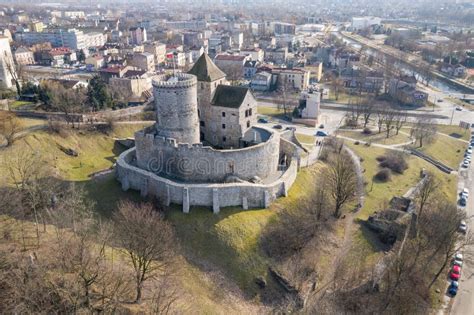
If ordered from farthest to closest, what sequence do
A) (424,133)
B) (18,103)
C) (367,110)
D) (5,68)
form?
(367,110)
(5,68)
(424,133)
(18,103)

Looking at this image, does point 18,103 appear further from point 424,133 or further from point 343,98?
point 343,98

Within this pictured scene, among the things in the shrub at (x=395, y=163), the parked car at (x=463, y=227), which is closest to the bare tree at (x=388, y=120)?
the shrub at (x=395, y=163)

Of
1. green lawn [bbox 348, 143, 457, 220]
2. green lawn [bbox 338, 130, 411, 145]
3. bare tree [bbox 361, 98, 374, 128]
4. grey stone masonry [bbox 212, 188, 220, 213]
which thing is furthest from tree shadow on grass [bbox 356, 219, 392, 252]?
bare tree [bbox 361, 98, 374, 128]

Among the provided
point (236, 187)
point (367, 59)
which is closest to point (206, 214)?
point (236, 187)

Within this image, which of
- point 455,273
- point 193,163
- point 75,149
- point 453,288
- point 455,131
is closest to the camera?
point 453,288

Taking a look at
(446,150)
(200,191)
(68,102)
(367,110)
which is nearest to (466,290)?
(200,191)

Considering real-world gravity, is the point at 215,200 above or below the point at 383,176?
above
